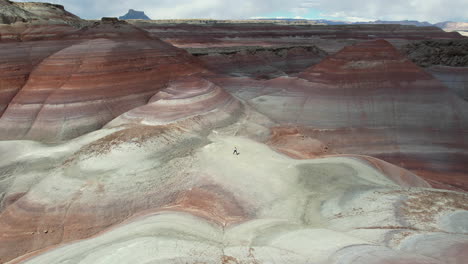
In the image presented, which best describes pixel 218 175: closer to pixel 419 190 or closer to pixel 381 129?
pixel 419 190

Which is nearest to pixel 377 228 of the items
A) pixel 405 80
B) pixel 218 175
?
pixel 218 175

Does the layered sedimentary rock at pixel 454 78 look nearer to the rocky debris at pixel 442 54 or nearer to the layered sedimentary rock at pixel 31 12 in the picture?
the rocky debris at pixel 442 54

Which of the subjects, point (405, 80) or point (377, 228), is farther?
point (405, 80)

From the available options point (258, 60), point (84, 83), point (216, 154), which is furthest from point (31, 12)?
point (216, 154)

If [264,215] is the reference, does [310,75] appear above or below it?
above

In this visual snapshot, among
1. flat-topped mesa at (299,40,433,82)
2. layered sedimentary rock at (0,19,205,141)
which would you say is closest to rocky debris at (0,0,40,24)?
layered sedimentary rock at (0,19,205,141)

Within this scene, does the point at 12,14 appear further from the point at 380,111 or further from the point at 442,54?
the point at 442,54

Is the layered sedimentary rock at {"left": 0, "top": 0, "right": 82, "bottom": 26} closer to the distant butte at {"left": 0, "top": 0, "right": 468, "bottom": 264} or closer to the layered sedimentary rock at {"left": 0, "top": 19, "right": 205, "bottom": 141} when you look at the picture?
the distant butte at {"left": 0, "top": 0, "right": 468, "bottom": 264}

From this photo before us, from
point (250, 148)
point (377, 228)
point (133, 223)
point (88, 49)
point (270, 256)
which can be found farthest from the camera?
point (88, 49)
